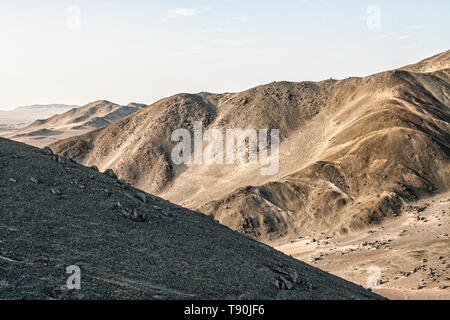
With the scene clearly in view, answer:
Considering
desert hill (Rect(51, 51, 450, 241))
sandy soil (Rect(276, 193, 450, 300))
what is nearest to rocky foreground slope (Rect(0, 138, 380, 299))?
sandy soil (Rect(276, 193, 450, 300))

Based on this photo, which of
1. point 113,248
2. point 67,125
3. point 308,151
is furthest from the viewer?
point 67,125

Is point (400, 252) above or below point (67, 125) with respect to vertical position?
below

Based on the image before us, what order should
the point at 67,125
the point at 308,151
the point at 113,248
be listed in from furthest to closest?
the point at 67,125 < the point at 308,151 < the point at 113,248

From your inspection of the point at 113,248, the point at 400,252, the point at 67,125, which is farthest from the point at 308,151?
the point at 67,125

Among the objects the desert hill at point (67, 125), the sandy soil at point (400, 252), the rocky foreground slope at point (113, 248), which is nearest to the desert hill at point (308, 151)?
the sandy soil at point (400, 252)

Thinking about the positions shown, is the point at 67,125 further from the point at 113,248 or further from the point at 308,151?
the point at 113,248

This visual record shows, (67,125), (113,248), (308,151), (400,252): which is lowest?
(400,252)

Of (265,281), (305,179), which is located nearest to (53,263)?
(265,281)

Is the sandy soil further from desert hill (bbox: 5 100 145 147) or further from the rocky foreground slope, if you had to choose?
desert hill (bbox: 5 100 145 147)
